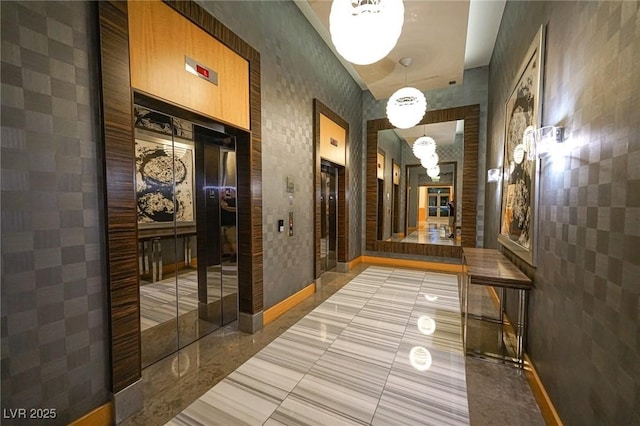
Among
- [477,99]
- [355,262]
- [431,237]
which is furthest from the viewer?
[431,237]

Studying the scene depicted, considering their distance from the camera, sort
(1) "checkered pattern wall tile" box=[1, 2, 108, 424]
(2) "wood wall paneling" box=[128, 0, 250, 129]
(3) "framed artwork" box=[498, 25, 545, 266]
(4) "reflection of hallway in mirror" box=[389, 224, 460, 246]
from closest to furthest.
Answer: (1) "checkered pattern wall tile" box=[1, 2, 108, 424], (2) "wood wall paneling" box=[128, 0, 250, 129], (3) "framed artwork" box=[498, 25, 545, 266], (4) "reflection of hallway in mirror" box=[389, 224, 460, 246]

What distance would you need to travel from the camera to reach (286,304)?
3789 millimetres

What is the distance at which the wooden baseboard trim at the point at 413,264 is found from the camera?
5977mm

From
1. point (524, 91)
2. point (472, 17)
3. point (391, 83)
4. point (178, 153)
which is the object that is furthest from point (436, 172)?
point (178, 153)

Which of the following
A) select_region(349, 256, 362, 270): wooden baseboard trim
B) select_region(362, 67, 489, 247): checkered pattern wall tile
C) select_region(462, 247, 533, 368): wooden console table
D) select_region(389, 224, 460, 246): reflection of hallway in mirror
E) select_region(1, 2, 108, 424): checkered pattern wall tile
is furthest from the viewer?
select_region(389, 224, 460, 246): reflection of hallway in mirror

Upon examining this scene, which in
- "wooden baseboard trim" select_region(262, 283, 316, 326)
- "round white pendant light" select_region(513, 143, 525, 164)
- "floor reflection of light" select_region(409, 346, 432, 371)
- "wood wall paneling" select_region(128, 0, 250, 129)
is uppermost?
"wood wall paneling" select_region(128, 0, 250, 129)

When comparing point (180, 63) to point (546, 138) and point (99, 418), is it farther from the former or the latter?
point (546, 138)

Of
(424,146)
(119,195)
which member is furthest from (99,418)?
(424,146)

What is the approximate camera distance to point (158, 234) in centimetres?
257

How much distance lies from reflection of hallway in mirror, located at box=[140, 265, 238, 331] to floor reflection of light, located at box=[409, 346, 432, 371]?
2.44m

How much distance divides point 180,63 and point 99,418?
2872mm

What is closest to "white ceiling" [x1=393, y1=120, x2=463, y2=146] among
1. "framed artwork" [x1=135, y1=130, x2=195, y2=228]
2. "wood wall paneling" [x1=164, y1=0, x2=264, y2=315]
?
"wood wall paneling" [x1=164, y1=0, x2=264, y2=315]

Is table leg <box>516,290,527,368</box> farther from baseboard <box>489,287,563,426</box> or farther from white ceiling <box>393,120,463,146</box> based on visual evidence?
white ceiling <box>393,120,463,146</box>

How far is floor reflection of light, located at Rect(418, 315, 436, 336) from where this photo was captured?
10.3 ft
